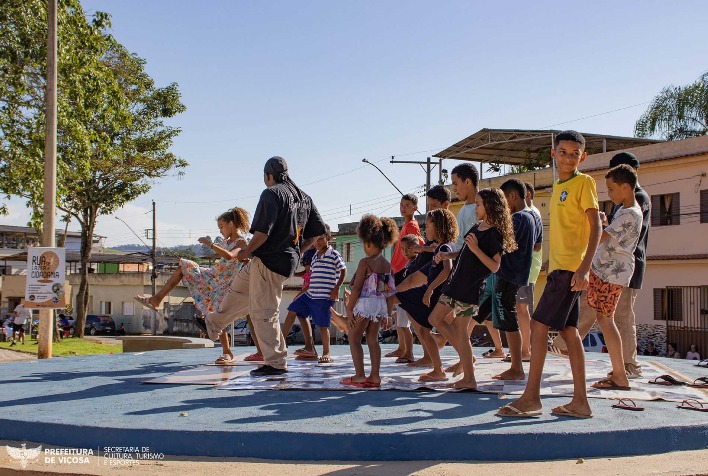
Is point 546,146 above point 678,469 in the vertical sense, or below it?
above

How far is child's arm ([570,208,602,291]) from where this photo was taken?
197 inches

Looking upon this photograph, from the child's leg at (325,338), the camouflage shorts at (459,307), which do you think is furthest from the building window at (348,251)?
the camouflage shorts at (459,307)

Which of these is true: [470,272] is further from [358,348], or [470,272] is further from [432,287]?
[358,348]

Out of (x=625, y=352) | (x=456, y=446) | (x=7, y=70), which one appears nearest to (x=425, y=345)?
(x=625, y=352)

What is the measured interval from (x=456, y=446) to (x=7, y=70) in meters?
15.6

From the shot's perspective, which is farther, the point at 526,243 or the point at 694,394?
the point at 526,243

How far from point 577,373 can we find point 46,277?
9138 millimetres

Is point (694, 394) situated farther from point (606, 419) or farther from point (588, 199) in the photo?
point (588, 199)

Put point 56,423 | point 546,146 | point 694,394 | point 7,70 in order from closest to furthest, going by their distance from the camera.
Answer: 1. point 56,423
2. point 694,394
3. point 7,70
4. point 546,146

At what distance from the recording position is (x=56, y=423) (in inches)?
188

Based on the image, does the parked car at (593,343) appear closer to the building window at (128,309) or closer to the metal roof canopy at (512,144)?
the metal roof canopy at (512,144)

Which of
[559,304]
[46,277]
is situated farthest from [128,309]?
[559,304]

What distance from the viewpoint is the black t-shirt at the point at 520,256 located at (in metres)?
6.94

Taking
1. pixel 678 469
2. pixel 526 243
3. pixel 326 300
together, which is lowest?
pixel 678 469
